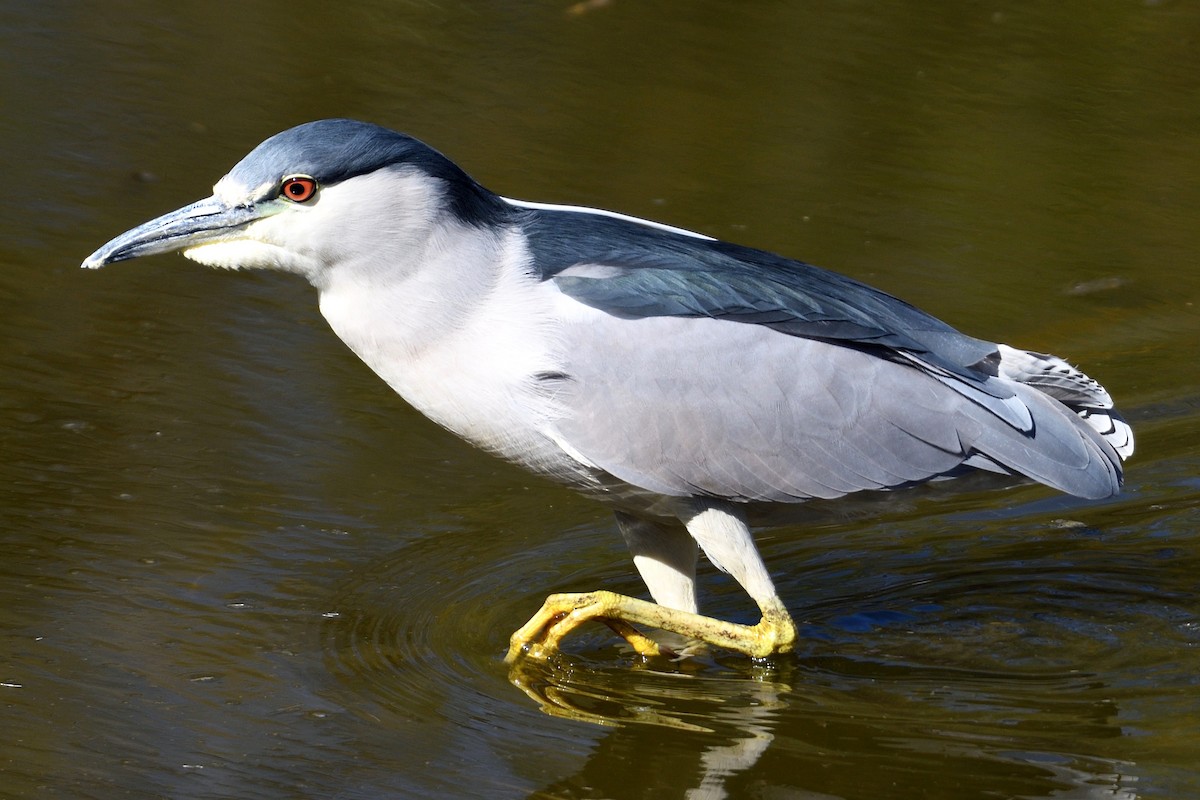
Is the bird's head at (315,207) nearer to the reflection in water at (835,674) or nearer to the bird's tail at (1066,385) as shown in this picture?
the reflection in water at (835,674)

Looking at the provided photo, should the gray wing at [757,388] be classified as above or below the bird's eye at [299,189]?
below

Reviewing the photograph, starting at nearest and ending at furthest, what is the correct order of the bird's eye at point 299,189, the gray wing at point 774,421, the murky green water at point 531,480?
1. the murky green water at point 531,480
2. the bird's eye at point 299,189
3. the gray wing at point 774,421

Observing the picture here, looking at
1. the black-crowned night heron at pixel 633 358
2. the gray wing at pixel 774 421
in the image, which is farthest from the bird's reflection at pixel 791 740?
the gray wing at pixel 774 421

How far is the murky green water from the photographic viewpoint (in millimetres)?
4102

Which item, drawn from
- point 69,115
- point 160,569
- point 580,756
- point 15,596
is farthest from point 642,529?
point 69,115

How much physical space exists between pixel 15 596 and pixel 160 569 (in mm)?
436

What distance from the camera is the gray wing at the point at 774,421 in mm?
4445

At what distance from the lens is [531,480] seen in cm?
580

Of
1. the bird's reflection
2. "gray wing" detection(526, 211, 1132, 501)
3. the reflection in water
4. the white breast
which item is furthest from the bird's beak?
the bird's reflection

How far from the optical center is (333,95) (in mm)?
8555

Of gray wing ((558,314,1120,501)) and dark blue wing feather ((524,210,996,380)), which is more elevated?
dark blue wing feather ((524,210,996,380))

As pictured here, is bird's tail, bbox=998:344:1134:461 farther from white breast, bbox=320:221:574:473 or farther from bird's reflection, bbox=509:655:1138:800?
white breast, bbox=320:221:574:473

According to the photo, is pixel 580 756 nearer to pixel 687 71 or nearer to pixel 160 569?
pixel 160 569

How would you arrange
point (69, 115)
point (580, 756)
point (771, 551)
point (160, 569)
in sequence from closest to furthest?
point (580, 756), point (160, 569), point (771, 551), point (69, 115)
